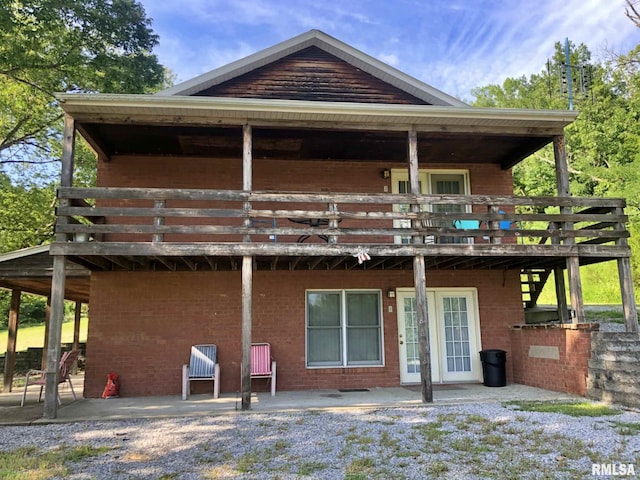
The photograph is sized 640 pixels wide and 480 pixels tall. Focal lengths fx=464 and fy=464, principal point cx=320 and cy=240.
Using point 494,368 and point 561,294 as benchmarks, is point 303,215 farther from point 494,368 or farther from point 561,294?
point 561,294

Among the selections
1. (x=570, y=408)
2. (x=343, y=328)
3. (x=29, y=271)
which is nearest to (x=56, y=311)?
(x=29, y=271)

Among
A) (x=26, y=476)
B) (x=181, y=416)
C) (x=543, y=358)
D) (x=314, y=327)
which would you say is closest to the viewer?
(x=26, y=476)

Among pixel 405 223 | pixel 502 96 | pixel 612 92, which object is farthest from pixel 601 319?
pixel 502 96

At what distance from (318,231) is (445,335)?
4306 millimetres

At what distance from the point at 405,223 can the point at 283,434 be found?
611cm

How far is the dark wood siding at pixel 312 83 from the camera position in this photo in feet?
32.8

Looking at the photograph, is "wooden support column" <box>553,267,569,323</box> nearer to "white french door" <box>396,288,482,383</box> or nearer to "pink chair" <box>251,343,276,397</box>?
"white french door" <box>396,288,482,383</box>

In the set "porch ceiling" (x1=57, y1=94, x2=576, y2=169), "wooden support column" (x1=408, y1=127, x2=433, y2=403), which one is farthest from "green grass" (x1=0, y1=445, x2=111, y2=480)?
"porch ceiling" (x1=57, y1=94, x2=576, y2=169)

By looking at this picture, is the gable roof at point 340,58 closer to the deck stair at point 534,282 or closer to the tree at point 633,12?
the deck stair at point 534,282

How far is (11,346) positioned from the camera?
36.7ft

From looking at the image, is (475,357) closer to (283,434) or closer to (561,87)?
(283,434)

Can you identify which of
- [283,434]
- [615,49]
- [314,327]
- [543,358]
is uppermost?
[615,49]

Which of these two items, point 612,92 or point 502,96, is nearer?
point 612,92

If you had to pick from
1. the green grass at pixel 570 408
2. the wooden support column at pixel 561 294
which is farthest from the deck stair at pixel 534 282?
the green grass at pixel 570 408
